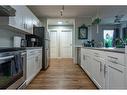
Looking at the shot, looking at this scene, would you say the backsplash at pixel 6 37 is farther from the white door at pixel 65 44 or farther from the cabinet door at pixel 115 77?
the white door at pixel 65 44

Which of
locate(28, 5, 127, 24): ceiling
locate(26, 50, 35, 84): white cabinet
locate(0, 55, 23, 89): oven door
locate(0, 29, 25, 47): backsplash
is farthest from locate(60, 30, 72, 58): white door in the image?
locate(0, 55, 23, 89): oven door

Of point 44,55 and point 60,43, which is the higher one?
point 60,43

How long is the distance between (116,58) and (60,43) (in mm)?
9861

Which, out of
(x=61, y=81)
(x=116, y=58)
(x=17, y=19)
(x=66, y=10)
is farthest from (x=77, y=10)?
(x=116, y=58)

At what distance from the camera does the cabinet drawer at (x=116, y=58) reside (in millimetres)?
2041

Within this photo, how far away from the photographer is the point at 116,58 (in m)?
2.26

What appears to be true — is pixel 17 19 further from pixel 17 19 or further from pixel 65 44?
pixel 65 44

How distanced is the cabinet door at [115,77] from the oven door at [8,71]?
1.38 m

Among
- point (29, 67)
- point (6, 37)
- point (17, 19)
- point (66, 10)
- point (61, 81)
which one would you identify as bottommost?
point (61, 81)

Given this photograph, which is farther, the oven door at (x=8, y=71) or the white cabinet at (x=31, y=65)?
the white cabinet at (x=31, y=65)

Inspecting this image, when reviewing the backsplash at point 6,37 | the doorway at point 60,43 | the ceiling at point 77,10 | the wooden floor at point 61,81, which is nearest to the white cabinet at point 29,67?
the wooden floor at point 61,81

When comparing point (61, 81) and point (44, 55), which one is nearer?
point (61, 81)
